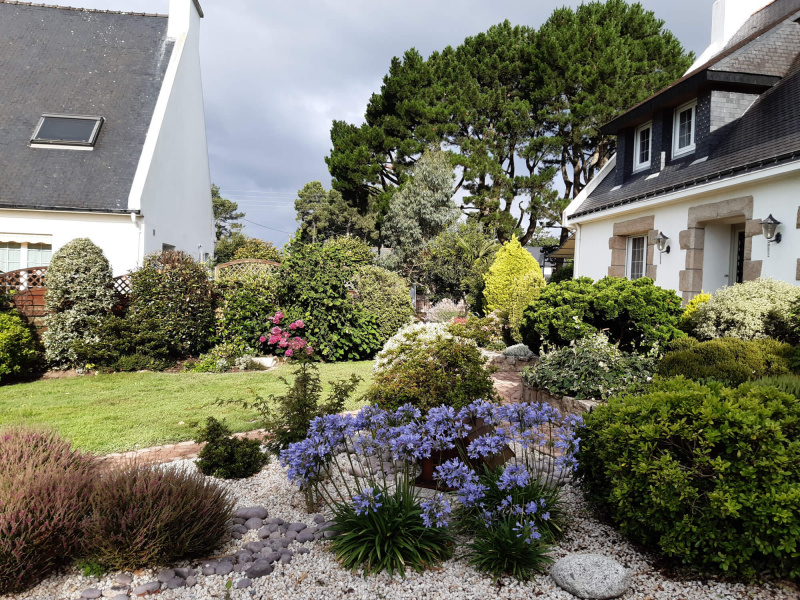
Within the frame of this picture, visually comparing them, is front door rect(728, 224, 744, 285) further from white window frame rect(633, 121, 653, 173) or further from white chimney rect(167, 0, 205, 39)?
white chimney rect(167, 0, 205, 39)

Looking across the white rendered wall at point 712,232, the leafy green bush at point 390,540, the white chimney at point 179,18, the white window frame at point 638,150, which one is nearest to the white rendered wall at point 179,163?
the white chimney at point 179,18

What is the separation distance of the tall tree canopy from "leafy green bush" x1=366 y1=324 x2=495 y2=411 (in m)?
19.2

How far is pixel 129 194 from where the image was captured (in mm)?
11180

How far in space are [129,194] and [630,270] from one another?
39.0 feet

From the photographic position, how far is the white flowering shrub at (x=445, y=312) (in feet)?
49.1

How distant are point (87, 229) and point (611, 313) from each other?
11.1 m

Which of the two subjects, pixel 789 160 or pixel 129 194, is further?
pixel 129 194

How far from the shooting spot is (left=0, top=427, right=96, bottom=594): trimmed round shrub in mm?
2359

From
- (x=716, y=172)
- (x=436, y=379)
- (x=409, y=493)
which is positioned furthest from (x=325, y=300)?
(x=716, y=172)

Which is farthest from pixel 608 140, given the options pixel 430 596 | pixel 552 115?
pixel 430 596

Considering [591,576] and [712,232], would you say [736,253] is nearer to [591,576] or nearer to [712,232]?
[712,232]

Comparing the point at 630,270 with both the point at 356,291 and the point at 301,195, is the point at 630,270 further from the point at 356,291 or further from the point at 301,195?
the point at 301,195

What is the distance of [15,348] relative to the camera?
7.83m

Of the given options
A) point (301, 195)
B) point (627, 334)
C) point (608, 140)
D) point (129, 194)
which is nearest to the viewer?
point (627, 334)
